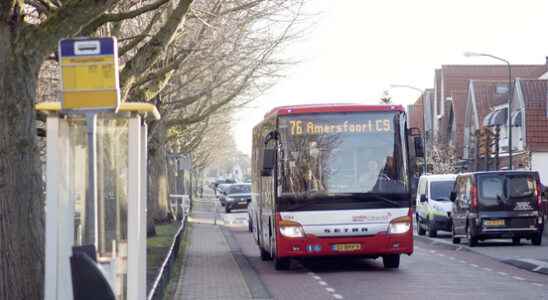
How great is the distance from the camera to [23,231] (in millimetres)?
12008

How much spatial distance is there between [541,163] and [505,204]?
31.6 m

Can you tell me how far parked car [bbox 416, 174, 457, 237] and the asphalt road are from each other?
879cm

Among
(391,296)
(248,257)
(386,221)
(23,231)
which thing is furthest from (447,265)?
(23,231)

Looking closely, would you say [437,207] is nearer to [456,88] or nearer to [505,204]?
[505,204]

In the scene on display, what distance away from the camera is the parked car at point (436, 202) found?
37688 millimetres

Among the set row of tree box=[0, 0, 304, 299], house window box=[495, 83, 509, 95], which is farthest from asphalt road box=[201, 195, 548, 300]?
house window box=[495, 83, 509, 95]

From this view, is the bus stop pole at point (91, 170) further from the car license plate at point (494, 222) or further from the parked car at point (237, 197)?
the parked car at point (237, 197)

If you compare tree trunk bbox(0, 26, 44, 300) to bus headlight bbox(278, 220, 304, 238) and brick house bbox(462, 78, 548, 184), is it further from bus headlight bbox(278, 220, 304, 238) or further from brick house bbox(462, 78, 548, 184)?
brick house bbox(462, 78, 548, 184)

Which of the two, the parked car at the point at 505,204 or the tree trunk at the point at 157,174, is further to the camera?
the tree trunk at the point at 157,174

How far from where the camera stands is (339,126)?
21.8 metres

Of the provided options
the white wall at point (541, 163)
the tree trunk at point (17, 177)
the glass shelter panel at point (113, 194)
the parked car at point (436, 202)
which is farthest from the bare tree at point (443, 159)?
the glass shelter panel at point (113, 194)

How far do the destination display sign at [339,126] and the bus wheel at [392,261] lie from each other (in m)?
2.90

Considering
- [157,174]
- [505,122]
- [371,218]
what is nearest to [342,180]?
[371,218]

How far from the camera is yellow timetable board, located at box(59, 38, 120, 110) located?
797 centimetres
